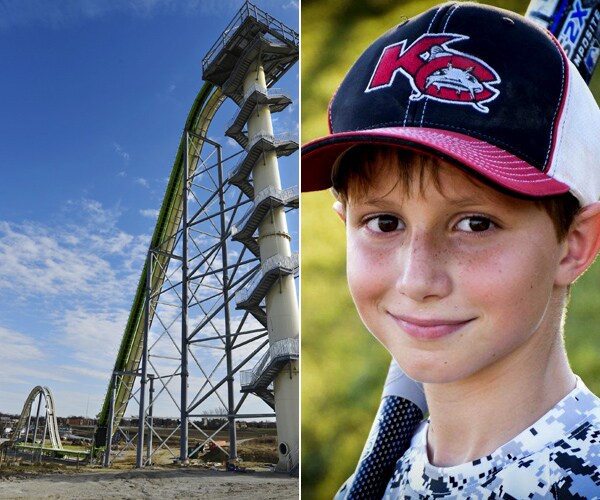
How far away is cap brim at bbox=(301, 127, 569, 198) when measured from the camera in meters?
0.66

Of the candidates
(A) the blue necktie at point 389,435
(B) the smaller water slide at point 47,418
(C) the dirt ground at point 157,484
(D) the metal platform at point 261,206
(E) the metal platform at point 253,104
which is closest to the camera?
(A) the blue necktie at point 389,435

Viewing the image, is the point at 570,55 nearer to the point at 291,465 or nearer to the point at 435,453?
the point at 435,453

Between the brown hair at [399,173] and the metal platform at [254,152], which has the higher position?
the metal platform at [254,152]

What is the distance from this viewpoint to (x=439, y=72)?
2.41 feet

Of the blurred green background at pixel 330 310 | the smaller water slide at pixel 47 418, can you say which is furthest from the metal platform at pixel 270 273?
the smaller water slide at pixel 47 418

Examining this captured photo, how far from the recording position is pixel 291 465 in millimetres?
6656

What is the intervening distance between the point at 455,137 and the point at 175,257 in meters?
8.95

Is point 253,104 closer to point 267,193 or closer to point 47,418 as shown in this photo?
point 267,193

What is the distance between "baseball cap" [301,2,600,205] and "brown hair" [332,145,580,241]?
20 millimetres

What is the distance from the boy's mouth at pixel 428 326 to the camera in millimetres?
725

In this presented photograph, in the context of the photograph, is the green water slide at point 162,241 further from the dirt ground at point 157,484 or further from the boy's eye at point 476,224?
the boy's eye at point 476,224

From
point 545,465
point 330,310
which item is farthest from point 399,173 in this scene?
point 330,310

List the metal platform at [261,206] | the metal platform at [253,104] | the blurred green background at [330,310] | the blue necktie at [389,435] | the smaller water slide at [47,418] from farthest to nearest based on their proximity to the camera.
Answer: the smaller water slide at [47,418]
the metal platform at [253,104]
the metal platform at [261,206]
the blurred green background at [330,310]
the blue necktie at [389,435]

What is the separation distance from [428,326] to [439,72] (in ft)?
1.02
